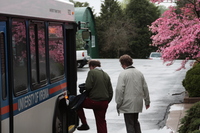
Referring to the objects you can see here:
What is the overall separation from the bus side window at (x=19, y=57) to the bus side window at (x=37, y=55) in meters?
0.35

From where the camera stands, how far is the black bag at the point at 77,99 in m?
9.02

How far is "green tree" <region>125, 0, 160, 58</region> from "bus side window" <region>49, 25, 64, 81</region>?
57.7 m

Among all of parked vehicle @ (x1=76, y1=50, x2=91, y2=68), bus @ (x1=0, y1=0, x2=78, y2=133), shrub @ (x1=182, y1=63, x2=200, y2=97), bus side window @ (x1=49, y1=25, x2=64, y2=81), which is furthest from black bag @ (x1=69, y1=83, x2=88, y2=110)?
parked vehicle @ (x1=76, y1=50, x2=91, y2=68)

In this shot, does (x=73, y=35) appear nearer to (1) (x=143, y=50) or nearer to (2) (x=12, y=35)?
(2) (x=12, y=35)

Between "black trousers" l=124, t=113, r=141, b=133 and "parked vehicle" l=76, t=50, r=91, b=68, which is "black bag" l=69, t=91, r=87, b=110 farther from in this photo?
"parked vehicle" l=76, t=50, r=91, b=68

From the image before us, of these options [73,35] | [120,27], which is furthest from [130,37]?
[73,35]

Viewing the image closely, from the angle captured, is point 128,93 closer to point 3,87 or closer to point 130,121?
→ point 130,121

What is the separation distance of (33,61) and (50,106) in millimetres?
1194

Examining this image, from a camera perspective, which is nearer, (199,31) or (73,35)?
(73,35)

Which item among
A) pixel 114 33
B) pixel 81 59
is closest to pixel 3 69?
pixel 81 59

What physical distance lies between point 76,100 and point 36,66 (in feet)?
6.21

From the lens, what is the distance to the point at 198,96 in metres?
15.7

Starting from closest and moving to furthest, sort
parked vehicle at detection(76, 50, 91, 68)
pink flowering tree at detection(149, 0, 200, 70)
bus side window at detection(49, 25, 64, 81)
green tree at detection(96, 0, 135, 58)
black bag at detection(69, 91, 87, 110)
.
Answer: bus side window at detection(49, 25, 64, 81)
black bag at detection(69, 91, 87, 110)
pink flowering tree at detection(149, 0, 200, 70)
parked vehicle at detection(76, 50, 91, 68)
green tree at detection(96, 0, 135, 58)

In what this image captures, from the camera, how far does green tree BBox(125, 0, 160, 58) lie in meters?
67.0
